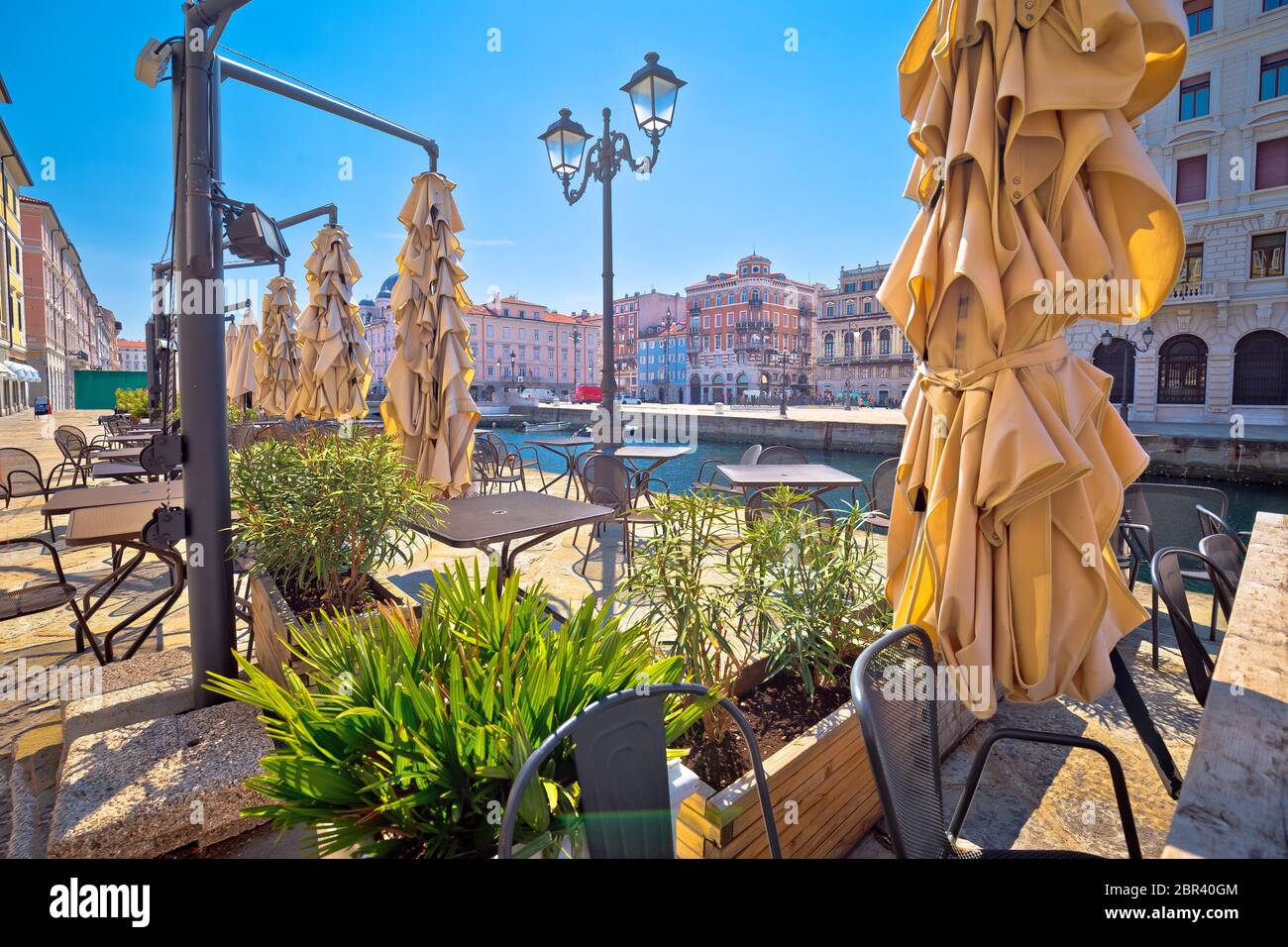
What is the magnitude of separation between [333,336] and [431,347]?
127 inches

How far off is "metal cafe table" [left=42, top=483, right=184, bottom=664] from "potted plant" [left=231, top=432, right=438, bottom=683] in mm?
351

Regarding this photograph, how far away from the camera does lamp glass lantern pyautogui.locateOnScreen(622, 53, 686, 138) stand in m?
5.66

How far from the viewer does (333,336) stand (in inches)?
283

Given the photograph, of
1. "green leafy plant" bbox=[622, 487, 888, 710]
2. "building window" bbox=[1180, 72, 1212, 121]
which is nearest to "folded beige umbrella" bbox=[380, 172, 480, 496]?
"green leafy plant" bbox=[622, 487, 888, 710]

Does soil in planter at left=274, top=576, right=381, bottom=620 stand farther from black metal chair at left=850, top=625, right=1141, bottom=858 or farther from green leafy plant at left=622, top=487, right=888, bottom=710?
black metal chair at left=850, top=625, right=1141, bottom=858

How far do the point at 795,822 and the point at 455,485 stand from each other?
361 centimetres

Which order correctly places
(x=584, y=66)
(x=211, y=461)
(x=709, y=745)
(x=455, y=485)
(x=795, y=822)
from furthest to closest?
(x=584, y=66), (x=455, y=485), (x=211, y=461), (x=709, y=745), (x=795, y=822)

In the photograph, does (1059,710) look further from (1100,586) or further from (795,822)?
(795,822)

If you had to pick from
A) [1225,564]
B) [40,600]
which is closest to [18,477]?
[40,600]

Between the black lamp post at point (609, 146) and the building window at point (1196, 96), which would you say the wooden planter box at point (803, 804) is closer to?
the black lamp post at point (609, 146)

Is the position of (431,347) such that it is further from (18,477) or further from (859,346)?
(859,346)

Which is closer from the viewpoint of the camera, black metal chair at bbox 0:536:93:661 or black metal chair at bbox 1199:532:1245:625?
black metal chair at bbox 1199:532:1245:625

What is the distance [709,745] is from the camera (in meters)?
1.85
